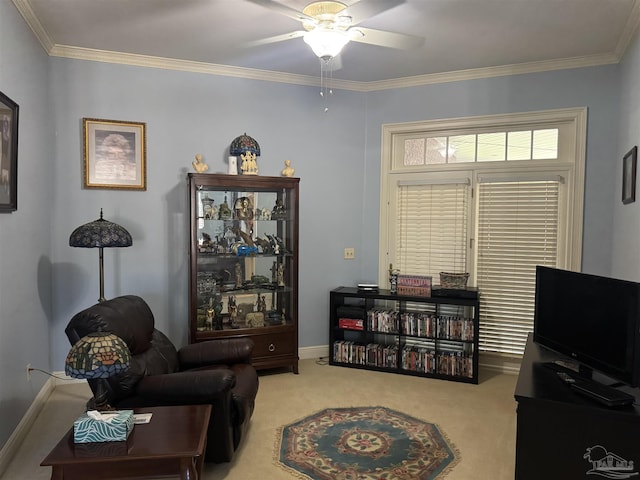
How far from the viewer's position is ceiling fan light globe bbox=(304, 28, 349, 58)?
2.52 metres

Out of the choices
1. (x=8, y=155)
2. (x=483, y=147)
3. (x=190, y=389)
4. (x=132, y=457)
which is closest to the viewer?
(x=132, y=457)

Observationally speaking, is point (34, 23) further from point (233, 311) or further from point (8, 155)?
point (233, 311)

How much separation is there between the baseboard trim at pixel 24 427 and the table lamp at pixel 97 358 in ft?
3.80

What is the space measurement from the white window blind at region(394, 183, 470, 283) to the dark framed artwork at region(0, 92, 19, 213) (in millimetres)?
3211

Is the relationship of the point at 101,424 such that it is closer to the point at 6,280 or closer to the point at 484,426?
the point at 6,280

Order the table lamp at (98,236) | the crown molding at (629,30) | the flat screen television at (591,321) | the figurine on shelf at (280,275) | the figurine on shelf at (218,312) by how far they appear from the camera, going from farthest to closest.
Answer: the figurine on shelf at (280,275) < the figurine on shelf at (218,312) < the table lamp at (98,236) < the crown molding at (629,30) < the flat screen television at (591,321)

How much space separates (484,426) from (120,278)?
10.4 ft

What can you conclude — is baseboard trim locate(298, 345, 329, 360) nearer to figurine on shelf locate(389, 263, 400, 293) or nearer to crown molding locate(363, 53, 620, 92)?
figurine on shelf locate(389, 263, 400, 293)

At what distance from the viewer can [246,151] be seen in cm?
396

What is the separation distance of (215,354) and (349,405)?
112 centimetres

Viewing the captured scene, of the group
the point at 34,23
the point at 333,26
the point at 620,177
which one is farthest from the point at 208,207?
the point at 620,177

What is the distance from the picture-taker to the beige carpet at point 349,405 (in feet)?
8.35

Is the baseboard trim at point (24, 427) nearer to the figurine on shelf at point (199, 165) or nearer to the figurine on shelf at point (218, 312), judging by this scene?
the figurine on shelf at point (218, 312)

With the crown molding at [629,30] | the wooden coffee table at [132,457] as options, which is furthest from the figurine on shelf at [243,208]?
the crown molding at [629,30]
